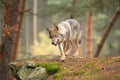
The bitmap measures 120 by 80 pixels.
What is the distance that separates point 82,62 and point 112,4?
20.0ft

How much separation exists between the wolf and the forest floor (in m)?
0.39

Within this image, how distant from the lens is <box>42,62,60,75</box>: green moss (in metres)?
12.1

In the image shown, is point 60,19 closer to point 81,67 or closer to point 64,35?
point 64,35

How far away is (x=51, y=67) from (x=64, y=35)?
4.58 ft

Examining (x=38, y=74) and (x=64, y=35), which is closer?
(x=38, y=74)

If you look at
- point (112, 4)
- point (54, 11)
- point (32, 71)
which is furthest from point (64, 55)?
point (54, 11)

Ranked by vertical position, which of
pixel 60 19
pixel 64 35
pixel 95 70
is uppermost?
pixel 60 19

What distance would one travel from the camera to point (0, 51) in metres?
13.6

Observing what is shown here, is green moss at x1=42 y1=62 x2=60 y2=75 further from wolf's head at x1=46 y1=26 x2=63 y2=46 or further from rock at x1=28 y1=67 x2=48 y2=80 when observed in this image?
wolf's head at x1=46 y1=26 x2=63 y2=46

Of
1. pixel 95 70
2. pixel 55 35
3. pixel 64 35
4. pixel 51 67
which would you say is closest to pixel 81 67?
pixel 95 70

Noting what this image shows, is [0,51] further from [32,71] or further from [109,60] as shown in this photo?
[109,60]

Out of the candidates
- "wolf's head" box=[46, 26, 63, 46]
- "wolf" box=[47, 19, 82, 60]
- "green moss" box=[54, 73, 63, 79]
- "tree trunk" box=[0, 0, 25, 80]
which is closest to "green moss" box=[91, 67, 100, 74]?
"green moss" box=[54, 73, 63, 79]

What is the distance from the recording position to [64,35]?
1315 centimetres

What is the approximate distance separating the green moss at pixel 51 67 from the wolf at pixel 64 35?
1.72 ft
